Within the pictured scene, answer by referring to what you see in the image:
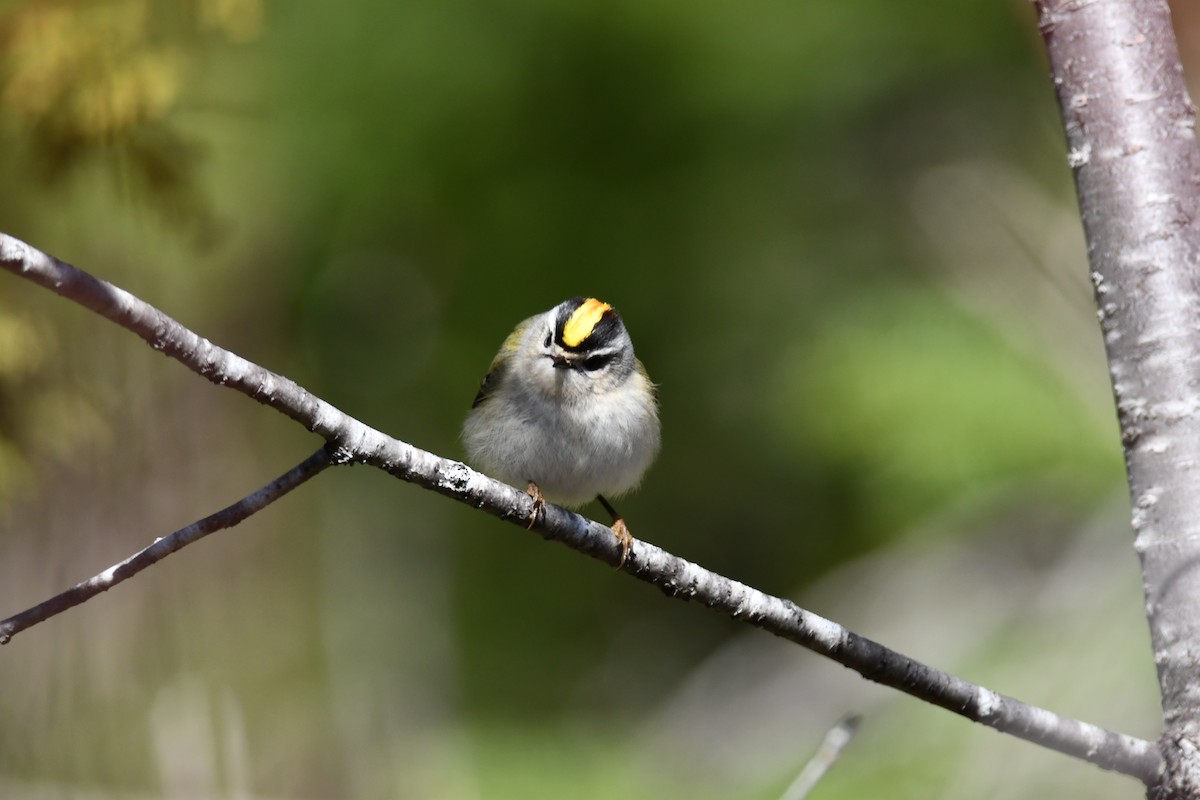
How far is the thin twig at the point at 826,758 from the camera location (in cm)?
184

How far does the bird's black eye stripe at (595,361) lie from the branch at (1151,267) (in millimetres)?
1487

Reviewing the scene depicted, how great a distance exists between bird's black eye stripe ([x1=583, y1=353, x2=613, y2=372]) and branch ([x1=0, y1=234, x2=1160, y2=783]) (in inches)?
47.1

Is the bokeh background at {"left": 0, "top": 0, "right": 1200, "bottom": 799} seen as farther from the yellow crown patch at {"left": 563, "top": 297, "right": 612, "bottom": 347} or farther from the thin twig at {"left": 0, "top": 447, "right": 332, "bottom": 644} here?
the thin twig at {"left": 0, "top": 447, "right": 332, "bottom": 644}

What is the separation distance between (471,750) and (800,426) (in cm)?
188

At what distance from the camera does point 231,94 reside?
14.9 feet

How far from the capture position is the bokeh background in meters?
3.57

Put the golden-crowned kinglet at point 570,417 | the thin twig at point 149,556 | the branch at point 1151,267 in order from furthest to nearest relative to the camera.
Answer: the golden-crowned kinglet at point 570,417, the branch at point 1151,267, the thin twig at point 149,556

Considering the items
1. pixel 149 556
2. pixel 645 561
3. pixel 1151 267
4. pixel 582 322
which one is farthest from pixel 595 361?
pixel 149 556

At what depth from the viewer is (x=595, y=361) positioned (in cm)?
322

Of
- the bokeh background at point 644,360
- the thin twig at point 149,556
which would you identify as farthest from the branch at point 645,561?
the bokeh background at point 644,360

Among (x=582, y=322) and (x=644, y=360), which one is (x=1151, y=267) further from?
(x=644, y=360)

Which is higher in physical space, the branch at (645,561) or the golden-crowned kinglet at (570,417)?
the golden-crowned kinglet at (570,417)

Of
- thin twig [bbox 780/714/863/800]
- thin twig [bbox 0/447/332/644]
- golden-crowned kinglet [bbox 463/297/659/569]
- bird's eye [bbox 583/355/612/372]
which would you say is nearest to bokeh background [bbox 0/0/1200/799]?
golden-crowned kinglet [bbox 463/297/659/569]

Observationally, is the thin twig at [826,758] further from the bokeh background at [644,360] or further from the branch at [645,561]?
the bokeh background at [644,360]
